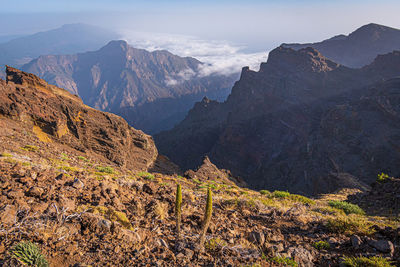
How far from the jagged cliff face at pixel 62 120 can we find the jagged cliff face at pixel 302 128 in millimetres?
31277

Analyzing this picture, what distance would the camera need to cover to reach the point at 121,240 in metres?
4.39

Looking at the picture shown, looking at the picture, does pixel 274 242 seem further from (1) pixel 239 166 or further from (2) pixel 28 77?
(1) pixel 239 166

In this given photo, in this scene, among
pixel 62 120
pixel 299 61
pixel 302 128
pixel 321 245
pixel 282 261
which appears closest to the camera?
pixel 282 261

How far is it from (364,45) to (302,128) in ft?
467

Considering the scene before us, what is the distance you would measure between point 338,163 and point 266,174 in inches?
766

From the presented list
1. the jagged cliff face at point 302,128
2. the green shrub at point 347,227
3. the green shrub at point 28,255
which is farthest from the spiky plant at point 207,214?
the jagged cliff face at point 302,128

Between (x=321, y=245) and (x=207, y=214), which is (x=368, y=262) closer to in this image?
(x=321, y=245)

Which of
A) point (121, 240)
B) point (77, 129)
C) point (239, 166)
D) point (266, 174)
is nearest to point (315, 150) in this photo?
point (266, 174)

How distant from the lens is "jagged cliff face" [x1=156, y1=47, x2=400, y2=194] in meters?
53.5

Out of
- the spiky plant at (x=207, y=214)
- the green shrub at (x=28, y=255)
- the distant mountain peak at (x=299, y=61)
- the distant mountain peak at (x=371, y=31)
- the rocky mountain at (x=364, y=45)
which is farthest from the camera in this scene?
the distant mountain peak at (x=371, y=31)

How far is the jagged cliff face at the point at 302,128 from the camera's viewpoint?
53500 mm

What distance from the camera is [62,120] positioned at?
25422 millimetres

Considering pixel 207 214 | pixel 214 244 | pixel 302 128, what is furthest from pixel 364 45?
pixel 207 214

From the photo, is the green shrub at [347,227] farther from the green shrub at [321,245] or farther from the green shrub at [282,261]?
the green shrub at [282,261]
